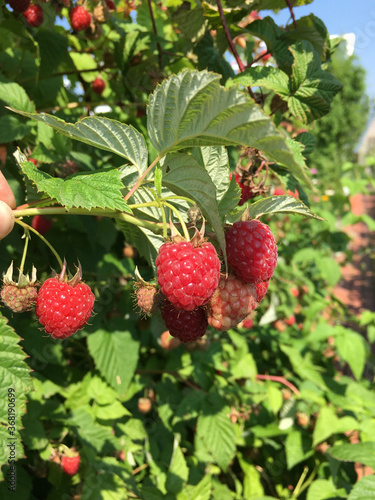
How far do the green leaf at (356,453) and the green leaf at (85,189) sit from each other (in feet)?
3.91

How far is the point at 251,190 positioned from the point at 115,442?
0.96 m

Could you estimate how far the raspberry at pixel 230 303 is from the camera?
64cm

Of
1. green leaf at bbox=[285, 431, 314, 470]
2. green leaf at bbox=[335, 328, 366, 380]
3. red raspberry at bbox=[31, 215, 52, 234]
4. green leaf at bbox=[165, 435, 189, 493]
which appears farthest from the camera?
green leaf at bbox=[335, 328, 366, 380]

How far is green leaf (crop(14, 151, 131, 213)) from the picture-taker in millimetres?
578

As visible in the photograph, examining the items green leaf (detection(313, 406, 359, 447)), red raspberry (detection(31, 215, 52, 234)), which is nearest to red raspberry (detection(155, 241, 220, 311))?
red raspberry (detection(31, 215, 52, 234))

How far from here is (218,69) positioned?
1.11m

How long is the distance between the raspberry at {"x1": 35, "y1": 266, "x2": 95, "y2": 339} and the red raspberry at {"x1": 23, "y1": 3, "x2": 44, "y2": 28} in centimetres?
86

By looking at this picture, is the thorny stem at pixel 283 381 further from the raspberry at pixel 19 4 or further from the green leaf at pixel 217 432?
the raspberry at pixel 19 4

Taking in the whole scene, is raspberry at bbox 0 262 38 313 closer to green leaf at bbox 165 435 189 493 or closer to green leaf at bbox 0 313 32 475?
green leaf at bbox 0 313 32 475

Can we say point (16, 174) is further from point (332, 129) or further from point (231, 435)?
point (332, 129)

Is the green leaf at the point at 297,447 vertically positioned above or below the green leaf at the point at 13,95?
below

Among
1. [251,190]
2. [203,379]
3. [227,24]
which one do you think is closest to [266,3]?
[227,24]

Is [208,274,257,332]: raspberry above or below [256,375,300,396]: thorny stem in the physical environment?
above

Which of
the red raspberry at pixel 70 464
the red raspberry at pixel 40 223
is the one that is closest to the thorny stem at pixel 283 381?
the red raspberry at pixel 70 464
